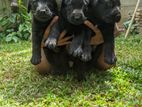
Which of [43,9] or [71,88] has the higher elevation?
[43,9]

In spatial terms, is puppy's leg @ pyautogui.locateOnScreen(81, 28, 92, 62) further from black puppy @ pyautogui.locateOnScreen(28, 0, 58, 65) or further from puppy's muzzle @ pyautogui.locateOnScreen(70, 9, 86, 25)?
black puppy @ pyautogui.locateOnScreen(28, 0, 58, 65)

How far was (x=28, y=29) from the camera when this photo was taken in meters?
9.63

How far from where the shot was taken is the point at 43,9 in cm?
470

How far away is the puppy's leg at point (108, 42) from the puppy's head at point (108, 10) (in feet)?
0.42

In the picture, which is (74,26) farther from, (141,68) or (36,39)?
(141,68)

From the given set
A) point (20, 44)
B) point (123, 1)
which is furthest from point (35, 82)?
point (123, 1)

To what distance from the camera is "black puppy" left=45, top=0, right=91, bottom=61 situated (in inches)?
185

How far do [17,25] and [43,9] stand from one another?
5.43 m

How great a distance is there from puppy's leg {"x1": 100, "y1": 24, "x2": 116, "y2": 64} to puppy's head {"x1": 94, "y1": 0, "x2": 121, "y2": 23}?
0.42 ft

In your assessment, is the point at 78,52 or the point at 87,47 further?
the point at 87,47

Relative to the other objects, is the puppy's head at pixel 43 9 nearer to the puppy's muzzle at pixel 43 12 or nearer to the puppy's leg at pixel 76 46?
the puppy's muzzle at pixel 43 12

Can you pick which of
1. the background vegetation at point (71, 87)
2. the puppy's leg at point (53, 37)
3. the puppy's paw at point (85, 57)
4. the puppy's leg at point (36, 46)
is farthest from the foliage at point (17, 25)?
the puppy's paw at point (85, 57)

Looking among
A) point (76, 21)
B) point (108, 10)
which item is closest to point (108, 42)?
point (108, 10)

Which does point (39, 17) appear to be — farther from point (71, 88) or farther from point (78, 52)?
point (71, 88)
